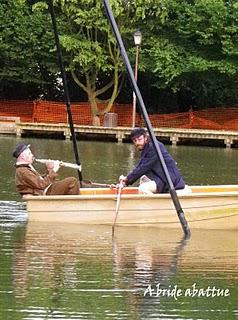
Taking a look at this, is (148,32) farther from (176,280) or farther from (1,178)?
(176,280)

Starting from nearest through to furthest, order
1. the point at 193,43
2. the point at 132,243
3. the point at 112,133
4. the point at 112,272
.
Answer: the point at 112,272 → the point at 132,243 → the point at 112,133 → the point at 193,43

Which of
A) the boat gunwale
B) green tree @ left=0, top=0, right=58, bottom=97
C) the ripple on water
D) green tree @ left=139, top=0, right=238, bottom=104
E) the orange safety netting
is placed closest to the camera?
Result: the boat gunwale

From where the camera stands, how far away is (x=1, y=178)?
1964cm

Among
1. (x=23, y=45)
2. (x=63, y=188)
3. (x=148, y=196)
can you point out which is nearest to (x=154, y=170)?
(x=148, y=196)

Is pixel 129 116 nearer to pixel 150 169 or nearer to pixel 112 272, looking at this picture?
pixel 150 169

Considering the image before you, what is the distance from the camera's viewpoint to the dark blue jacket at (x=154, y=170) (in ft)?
42.6

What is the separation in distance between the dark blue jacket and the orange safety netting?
993 inches

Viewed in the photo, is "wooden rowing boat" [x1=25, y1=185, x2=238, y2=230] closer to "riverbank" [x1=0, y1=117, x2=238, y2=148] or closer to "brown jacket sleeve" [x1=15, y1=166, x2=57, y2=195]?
"brown jacket sleeve" [x1=15, y1=166, x2=57, y2=195]

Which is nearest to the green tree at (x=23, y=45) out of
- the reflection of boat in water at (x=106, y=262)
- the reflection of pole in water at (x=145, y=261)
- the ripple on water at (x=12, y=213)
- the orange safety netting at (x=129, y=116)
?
the orange safety netting at (x=129, y=116)

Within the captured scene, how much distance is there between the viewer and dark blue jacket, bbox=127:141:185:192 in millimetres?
12992

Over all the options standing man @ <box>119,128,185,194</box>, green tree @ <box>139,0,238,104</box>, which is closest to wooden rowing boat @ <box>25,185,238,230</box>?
standing man @ <box>119,128,185,194</box>

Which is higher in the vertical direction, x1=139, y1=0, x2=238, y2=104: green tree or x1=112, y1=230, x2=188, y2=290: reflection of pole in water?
x1=139, y1=0, x2=238, y2=104: green tree

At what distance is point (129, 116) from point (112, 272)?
100 feet

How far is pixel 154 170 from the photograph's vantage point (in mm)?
13086
